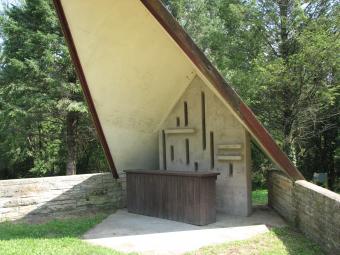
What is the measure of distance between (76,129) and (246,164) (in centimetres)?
1079

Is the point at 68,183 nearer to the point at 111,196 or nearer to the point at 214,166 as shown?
the point at 111,196

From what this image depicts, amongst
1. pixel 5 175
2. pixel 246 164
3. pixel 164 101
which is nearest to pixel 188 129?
pixel 164 101

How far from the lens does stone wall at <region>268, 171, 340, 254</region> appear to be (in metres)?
5.84

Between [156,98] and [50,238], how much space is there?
4465 mm

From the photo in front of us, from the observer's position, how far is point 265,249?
20.9 ft

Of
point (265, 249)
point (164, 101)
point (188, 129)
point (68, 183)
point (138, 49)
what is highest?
point (138, 49)

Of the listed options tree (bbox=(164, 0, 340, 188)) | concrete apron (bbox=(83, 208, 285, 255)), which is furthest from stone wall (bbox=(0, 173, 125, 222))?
tree (bbox=(164, 0, 340, 188))

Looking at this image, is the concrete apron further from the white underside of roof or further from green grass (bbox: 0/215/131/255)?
the white underside of roof

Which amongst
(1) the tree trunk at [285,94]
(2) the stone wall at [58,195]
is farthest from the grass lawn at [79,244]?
(1) the tree trunk at [285,94]

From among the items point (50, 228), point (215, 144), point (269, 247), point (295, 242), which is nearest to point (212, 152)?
point (215, 144)

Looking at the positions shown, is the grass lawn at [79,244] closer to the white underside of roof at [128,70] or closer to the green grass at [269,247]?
the green grass at [269,247]

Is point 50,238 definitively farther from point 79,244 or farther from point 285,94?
point 285,94

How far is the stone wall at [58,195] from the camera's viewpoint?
9430mm

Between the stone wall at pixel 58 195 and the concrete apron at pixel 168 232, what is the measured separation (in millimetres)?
1226
